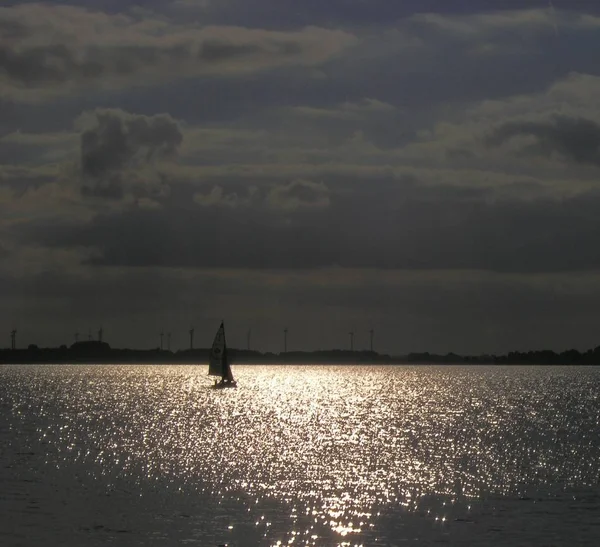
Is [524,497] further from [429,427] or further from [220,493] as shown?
[429,427]

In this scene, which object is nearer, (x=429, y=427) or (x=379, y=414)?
(x=429, y=427)

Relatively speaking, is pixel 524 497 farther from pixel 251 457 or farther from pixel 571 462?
pixel 251 457

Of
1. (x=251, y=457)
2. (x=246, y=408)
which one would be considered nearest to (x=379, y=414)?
(x=246, y=408)

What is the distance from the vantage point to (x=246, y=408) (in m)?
182

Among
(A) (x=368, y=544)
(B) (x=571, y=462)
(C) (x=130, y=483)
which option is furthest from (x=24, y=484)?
(B) (x=571, y=462)

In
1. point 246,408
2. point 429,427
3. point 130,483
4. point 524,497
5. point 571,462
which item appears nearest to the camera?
point 524,497

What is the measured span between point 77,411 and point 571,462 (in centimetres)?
9634

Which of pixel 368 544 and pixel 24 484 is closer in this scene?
pixel 368 544

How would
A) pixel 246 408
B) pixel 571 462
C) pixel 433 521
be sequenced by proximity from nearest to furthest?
pixel 433 521, pixel 571 462, pixel 246 408

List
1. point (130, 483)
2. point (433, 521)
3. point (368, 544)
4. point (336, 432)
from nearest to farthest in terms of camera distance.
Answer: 1. point (368, 544)
2. point (433, 521)
3. point (130, 483)
4. point (336, 432)

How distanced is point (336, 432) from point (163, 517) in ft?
216

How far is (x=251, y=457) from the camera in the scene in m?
95.4

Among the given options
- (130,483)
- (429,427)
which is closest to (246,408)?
(429,427)

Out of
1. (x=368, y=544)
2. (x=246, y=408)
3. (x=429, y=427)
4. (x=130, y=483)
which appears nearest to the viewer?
(x=368, y=544)
